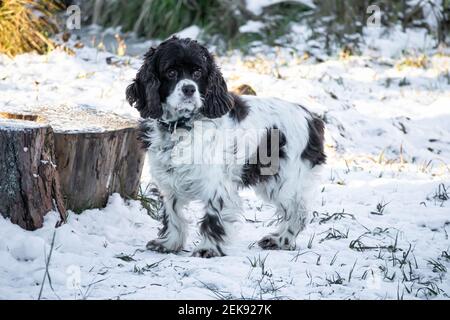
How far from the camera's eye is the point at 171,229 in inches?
192

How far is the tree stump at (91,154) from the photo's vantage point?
4875 millimetres

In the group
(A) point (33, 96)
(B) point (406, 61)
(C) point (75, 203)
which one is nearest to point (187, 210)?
(C) point (75, 203)

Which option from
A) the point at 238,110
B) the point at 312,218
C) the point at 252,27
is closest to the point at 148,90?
the point at 238,110

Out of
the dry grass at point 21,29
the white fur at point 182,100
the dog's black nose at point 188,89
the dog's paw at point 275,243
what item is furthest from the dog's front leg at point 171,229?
the dry grass at point 21,29

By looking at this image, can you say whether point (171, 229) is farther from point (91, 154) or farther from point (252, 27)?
point (252, 27)

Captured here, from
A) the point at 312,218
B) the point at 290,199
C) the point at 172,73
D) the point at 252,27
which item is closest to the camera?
the point at 172,73

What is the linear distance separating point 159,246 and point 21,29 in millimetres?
5047

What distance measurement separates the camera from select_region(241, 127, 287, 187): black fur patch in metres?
4.85

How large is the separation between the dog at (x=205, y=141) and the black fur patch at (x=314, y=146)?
4cm

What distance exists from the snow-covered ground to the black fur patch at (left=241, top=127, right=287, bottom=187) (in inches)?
12.9

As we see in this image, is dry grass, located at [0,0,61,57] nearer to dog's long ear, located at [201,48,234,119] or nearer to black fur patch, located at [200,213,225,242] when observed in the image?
dog's long ear, located at [201,48,234,119]

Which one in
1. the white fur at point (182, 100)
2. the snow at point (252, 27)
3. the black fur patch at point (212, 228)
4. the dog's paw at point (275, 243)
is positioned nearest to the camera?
the white fur at point (182, 100)

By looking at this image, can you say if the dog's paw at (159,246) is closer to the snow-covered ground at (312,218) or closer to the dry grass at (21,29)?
the snow-covered ground at (312,218)

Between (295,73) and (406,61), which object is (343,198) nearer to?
(295,73)
